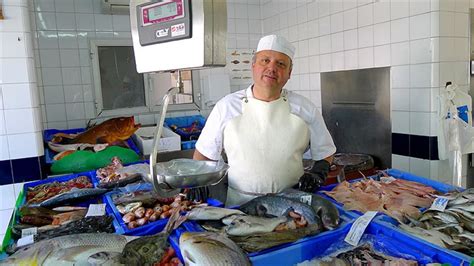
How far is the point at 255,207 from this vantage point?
1.63 m

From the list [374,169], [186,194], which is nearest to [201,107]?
[374,169]

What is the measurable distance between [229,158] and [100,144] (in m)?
1.71

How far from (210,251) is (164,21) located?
2.33 feet

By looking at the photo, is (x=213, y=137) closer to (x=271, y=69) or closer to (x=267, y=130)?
(x=267, y=130)

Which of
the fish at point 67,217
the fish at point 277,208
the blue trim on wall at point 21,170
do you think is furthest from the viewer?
the blue trim on wall at point 21,170

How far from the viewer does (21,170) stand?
300 cm

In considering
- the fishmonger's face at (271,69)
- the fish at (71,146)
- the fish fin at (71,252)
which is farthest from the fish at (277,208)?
the fish at (71,146)

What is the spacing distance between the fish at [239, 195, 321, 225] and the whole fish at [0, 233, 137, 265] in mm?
548

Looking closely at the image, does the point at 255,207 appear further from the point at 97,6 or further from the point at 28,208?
the point at 97,6

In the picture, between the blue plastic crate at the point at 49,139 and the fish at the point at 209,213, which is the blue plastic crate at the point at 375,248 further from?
the blue plastic crate at the point at 49,139

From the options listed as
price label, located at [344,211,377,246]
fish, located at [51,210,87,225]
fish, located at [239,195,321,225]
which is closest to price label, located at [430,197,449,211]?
price label, located at [344,211,377,246]

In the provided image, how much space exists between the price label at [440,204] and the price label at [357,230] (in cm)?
38

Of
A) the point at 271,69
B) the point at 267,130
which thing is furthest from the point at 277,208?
the point at 271,69

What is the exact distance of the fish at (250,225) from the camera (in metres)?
1.37
